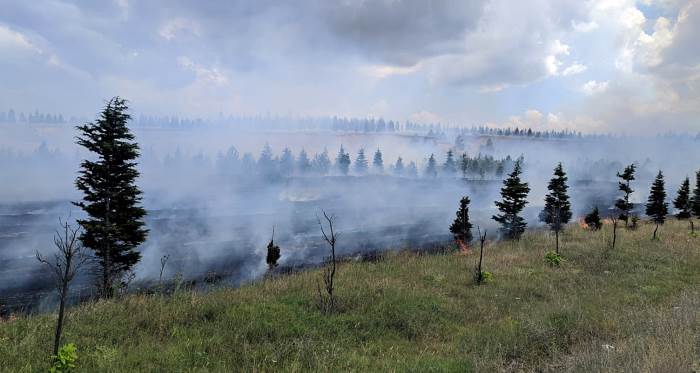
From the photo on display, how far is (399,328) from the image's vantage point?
10664 millimetres

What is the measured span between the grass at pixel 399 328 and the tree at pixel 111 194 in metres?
12.0

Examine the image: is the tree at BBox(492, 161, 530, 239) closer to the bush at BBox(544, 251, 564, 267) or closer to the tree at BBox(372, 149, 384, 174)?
the bush at BBox(544, 251, 564, 267)

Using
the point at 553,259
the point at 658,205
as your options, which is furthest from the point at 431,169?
the point at 553,259

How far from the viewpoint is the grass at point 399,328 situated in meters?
7.35

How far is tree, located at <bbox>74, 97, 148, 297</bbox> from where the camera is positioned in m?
21.6

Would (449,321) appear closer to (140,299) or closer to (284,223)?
(140,299)

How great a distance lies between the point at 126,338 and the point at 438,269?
1445 cm

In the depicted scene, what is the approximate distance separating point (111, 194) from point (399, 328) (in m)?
19.6

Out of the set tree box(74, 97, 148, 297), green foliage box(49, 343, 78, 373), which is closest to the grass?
green foliage box(49, 343, 78, 373)

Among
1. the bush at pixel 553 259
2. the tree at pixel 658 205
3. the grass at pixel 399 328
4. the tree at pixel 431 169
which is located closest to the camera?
the grass at pixel 399 328

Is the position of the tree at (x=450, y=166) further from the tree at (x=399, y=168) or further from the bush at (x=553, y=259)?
the bush at (x=553, y=259)

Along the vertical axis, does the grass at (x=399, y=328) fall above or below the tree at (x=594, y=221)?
above

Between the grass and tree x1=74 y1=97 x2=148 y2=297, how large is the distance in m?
12.0

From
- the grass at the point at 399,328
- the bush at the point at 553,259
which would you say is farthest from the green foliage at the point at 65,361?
the bush at the point at 553,259
